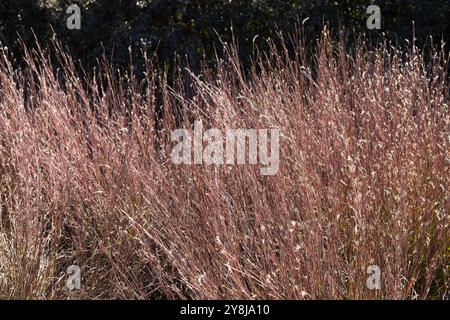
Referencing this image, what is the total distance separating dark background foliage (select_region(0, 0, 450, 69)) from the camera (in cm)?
761

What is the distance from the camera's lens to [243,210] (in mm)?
4594

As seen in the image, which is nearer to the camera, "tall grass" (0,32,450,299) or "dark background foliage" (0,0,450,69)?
"tall grass" (0,32,450,299)

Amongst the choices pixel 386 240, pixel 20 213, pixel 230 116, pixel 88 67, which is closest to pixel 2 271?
pixel 20 213

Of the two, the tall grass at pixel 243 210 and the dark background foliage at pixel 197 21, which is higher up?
the dark background foliage at pixel 197 21

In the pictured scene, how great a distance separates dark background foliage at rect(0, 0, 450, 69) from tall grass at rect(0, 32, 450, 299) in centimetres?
226

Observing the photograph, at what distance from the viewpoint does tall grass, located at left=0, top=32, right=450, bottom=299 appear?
389 cm

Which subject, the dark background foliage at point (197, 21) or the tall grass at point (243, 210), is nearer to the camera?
the tall grass at point (243, 210)

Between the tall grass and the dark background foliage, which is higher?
the dark background foliage

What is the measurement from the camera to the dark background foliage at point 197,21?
300 inches

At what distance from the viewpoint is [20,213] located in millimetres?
4512

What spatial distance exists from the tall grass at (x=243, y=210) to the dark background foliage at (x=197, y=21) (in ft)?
7.42

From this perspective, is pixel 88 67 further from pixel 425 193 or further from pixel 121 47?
pixel 425 193

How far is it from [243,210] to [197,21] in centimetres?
358

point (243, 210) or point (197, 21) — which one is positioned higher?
point (197, 21)
